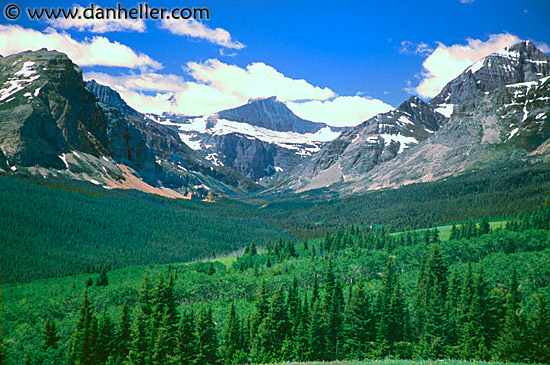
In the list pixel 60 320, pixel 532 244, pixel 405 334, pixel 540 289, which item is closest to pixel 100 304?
pixel 60 320

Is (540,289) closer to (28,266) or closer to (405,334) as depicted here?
(405,334)

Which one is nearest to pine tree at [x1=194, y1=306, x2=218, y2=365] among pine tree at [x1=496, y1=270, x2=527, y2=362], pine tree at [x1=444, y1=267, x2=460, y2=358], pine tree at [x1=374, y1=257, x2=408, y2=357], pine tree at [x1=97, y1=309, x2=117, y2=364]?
pine tree at [x1=97, y1=309, x2=117, y2=364]

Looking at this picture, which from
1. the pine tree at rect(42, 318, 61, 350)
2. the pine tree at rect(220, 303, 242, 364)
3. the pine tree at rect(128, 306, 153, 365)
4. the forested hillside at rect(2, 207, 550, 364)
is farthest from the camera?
the pine tree at rect(42, 318, 61, 350)

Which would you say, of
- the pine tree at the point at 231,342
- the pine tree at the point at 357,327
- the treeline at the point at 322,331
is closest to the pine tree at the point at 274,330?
the treeline at the point at 322,331

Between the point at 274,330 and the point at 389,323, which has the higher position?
the point at 389,323

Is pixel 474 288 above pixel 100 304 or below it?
above

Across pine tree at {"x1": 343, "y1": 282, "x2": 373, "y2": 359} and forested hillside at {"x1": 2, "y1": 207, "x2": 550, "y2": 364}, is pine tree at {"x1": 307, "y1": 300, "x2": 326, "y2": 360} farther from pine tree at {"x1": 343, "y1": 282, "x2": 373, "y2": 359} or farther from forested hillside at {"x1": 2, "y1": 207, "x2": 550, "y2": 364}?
pine tree at {"x1": 343, "y1": 282, "x2": 373, "y2": 359}

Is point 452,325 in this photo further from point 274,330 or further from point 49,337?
point 49,337

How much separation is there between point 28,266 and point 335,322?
115294mm

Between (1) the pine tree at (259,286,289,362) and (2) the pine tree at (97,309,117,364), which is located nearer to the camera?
(2) the pine tree at (97,309,117,364)

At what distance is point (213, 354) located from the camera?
70375 mm

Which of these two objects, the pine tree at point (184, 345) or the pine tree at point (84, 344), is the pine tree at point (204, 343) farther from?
the pine tree at point (84, 344)

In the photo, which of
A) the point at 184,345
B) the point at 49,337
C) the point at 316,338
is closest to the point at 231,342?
the point at 184,345

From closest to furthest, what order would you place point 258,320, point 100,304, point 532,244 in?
point 258,320 < point 100,304 < point 532,244
